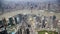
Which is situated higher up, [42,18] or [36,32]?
[42,18]

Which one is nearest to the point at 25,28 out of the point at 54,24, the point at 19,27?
the point at 19,27

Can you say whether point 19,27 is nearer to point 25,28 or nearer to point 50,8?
→ point 25,28

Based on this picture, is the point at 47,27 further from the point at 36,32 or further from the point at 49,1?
the point at 49,1

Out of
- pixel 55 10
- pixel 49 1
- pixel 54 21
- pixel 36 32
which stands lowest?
pixel 36 32

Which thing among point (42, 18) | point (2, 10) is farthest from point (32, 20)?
point (2, 10)

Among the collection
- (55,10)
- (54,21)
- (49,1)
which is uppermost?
(49,1)

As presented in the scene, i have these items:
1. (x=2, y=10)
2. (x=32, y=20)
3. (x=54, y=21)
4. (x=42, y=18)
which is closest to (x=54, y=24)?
(x=54, y=21)

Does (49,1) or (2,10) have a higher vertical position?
(49,1)

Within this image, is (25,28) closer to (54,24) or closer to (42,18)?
(42,18)
